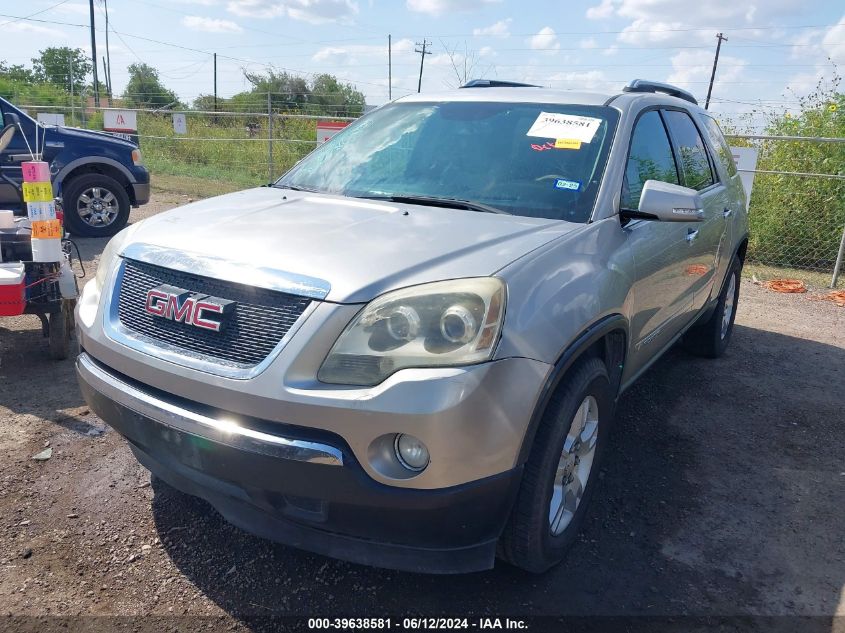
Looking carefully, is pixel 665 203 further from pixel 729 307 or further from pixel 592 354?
pixel 729 307

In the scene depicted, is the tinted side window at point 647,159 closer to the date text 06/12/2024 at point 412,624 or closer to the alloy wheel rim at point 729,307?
the date text 06/12/2024 at point 412,624

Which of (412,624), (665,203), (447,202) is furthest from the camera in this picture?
(447,202)

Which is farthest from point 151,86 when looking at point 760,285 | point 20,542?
point 20,542

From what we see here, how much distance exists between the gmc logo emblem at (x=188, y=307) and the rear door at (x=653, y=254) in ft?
5.79

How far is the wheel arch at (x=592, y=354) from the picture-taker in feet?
7.32

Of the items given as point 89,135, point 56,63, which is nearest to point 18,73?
point 56,63

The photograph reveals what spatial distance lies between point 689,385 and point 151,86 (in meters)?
52.7

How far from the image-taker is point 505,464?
85.0 inches

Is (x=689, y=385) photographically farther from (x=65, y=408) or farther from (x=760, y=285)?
(x=760, y=285)

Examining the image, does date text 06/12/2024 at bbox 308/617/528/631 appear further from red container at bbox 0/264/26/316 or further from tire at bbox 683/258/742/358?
tire at bbox 683/258/742/358

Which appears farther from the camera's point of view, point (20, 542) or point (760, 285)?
point (760, 285)

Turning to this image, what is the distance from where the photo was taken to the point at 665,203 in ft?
9.70

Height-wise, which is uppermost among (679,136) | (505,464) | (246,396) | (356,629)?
(679,136)

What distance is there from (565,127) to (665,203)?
0.65 meters
